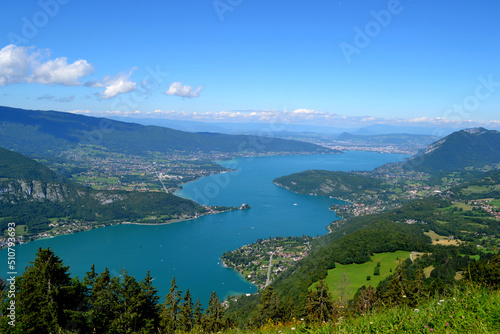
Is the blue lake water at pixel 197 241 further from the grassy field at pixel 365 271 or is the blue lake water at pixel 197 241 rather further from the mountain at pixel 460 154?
the mountain at pixel 460 154

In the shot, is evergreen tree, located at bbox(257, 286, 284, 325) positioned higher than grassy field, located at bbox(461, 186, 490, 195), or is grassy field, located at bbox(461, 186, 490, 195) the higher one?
evergreen tree, located at bbox(257, 286, 284, 325)

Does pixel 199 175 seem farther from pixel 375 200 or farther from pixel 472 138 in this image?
pixel 472 138

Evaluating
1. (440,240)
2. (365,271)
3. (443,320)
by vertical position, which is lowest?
(440,240)

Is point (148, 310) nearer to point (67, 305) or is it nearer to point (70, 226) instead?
point (67, 305)

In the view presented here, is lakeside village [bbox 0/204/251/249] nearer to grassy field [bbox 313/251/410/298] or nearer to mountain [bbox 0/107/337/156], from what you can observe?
grassy field [bbox 313/251/410/298]

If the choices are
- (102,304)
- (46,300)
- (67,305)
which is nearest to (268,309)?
(102,304)

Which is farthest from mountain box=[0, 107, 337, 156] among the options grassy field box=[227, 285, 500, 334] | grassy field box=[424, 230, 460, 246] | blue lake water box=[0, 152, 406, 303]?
grassy field box=[227, 285, 500, 334]
